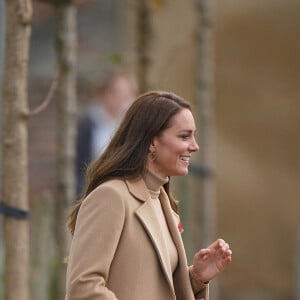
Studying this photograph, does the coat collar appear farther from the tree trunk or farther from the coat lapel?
the tree trunk

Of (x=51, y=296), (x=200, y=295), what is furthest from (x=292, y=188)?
(x=200, y=295)

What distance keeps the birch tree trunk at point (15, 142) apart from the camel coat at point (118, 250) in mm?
1458

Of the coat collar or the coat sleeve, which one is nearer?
the coat sleeve

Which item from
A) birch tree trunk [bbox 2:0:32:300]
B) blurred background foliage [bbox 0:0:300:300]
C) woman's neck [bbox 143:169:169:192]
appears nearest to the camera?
woman's neck [bbox 143:169:169:192]

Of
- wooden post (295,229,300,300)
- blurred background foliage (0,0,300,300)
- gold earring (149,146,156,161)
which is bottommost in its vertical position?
wooden post (295,229,300,300)

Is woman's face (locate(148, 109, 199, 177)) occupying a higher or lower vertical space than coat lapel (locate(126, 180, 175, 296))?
higher

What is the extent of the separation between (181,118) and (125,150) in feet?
0.82

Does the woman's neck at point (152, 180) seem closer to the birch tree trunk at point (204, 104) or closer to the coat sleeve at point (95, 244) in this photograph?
the coat sleeve at point (95, 244)

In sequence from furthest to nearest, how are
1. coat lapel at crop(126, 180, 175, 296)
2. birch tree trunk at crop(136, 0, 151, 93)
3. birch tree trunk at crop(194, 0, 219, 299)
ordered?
A: birch tree trunk at crop(194, 0, 219, 299) → birch tree trunk at crop(136, 0, 151, 93) → coat lapel at crop(126, 180, 175, 296)

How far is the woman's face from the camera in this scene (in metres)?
6.69

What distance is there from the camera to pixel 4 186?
8133 millimetres

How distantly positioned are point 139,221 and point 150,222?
0.17 feet

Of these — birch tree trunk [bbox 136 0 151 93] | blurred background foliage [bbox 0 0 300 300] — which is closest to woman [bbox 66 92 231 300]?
birch tree trunk [bbox 136 0 151 93]

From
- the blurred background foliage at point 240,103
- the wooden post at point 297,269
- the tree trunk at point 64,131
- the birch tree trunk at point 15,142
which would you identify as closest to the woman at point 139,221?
the birch tree trunk at point 15,142
